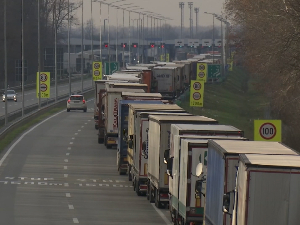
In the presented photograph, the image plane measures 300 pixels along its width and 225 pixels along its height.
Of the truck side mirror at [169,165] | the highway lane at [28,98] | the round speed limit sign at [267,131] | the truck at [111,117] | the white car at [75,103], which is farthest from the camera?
the highway lane at [28,98]

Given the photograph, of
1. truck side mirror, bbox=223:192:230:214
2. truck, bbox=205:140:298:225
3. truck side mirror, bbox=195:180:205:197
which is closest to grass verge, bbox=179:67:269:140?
truck side mirror, bbox=195:180:205:197

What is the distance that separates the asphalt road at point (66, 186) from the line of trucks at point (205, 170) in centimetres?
77

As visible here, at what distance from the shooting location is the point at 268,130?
78.5ft

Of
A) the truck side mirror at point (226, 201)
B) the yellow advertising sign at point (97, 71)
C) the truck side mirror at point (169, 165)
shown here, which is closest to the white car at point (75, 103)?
the yellow advertising sign at point (97, 71)

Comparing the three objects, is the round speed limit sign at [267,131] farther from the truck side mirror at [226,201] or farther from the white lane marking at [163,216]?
the truck side mirror at [226,201]

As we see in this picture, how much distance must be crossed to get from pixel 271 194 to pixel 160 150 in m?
11.6

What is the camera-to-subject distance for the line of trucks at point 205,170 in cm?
1198

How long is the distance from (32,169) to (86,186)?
4.97 metres

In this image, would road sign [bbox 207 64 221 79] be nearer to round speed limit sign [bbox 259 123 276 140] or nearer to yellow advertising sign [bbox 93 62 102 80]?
yellow advertising sign [bbox 93 62 102 80]

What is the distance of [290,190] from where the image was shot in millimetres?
11930

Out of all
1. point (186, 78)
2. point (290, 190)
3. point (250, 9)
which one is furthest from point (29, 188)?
point (186, 78)

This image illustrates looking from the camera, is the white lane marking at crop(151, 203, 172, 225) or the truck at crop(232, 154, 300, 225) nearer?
the truck at crop(232, 154, 300, 225)

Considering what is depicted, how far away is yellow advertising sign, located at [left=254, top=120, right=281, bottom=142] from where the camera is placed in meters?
23.9

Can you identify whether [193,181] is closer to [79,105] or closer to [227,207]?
[227,207]
